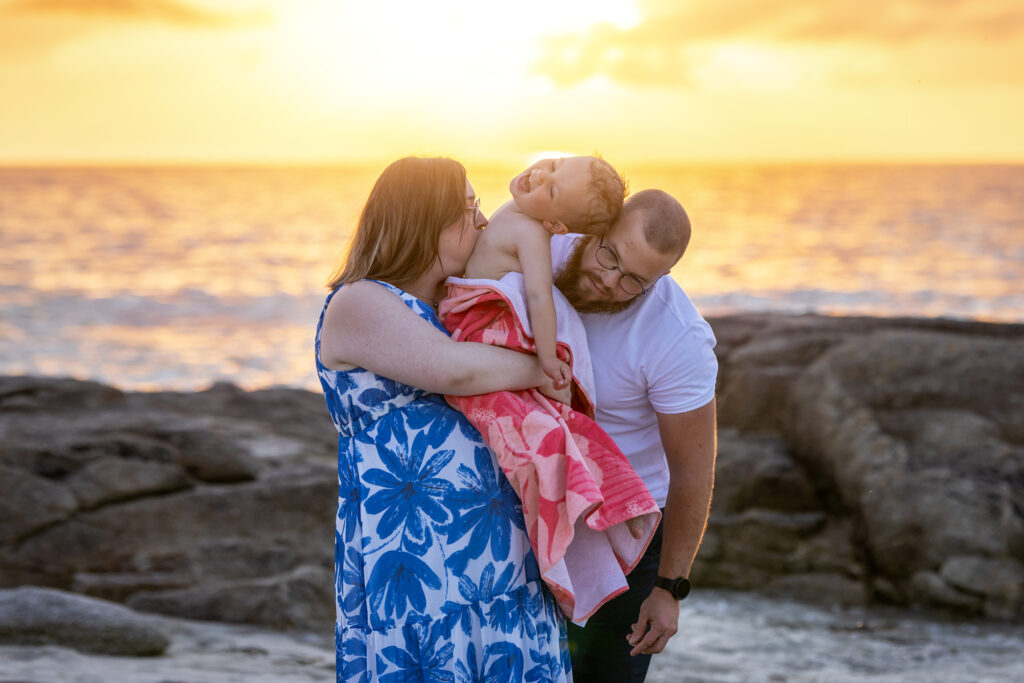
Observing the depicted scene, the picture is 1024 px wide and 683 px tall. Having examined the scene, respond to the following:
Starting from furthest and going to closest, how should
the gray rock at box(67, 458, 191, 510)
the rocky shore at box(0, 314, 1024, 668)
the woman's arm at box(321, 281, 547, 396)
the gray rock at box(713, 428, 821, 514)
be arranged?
the gray rock at box(713, 428, 821, 514)
the gray rock at box(67, 458, 191, 510)
the rocky shore at box(0, 314, 1024, 668)
the woman's arm at box(321, 281, 547, 396)

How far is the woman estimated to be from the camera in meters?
2.29

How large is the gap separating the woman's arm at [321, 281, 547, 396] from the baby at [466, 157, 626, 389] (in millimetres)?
176

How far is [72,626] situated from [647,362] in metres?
3.33

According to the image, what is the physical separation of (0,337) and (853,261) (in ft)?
74.9

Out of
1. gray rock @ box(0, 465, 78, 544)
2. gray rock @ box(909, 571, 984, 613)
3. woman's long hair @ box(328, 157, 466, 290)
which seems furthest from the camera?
gray rock @ box(909, 571, 984, 613)

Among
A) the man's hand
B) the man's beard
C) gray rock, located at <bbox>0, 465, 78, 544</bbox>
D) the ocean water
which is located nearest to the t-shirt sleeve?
the man's beard

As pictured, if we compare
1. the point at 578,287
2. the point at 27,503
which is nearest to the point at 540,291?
the point at 578,287

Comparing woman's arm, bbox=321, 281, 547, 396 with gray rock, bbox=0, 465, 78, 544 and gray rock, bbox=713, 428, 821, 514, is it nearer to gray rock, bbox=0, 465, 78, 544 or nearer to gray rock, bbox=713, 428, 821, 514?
gray rock, bbox=0, 465, 78, 544

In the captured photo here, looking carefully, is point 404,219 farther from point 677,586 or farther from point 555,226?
point 677,586

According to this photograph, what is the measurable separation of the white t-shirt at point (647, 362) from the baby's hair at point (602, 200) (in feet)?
0.46

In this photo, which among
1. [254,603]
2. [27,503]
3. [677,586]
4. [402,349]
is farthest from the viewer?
[27,503]

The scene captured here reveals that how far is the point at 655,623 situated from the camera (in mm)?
2689

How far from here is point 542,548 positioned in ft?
7.47

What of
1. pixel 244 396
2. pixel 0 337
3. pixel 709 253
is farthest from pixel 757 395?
Result: pixel 709 253
